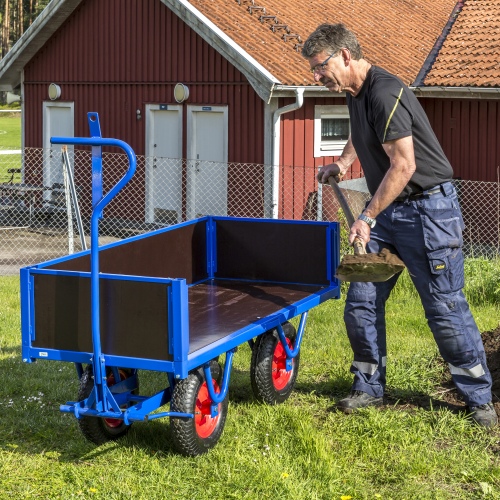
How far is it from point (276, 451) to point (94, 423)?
1.00 m

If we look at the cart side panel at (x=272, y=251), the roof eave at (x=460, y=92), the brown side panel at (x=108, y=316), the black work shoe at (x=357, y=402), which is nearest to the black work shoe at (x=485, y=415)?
the black work shoe at (x=357, y=402)

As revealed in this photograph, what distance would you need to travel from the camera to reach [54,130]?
20172 mm

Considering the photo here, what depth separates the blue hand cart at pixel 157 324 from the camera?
507 cm

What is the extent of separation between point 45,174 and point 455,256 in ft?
50.4

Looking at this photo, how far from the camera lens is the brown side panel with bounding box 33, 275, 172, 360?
5.05m

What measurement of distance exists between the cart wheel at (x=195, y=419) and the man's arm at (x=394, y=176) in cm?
110

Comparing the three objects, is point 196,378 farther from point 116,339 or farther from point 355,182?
point 355,182

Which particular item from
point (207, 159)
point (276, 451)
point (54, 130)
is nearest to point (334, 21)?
point (207, 159)

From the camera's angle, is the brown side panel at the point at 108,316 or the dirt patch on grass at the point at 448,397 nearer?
the brown side panel at the point at 108,316

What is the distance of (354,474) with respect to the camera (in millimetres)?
5199

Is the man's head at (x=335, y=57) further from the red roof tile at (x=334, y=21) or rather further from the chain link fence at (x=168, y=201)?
the red roof tile at (x=334, y=21)

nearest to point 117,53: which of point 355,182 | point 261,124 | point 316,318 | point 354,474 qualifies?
point 261,124

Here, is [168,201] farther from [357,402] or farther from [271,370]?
[357,402]

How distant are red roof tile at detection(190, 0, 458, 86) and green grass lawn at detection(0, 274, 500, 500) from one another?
9363mm
